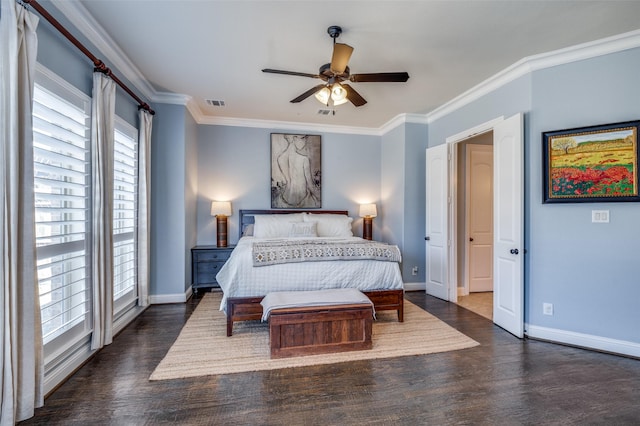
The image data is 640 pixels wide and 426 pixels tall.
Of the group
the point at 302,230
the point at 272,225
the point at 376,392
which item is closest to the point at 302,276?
the point at 376,392

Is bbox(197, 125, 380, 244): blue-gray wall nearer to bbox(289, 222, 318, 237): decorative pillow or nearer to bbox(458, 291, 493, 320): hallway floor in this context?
bbox(289, 222, 318, 237): decorative pillow

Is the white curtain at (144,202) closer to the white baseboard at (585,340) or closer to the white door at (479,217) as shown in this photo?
the white baseboard at (585,340)

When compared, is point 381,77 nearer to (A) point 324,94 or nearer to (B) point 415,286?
(A) point 324,94

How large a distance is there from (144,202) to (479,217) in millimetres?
4954

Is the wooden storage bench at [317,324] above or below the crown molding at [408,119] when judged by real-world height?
below

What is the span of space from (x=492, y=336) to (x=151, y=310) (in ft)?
13.5

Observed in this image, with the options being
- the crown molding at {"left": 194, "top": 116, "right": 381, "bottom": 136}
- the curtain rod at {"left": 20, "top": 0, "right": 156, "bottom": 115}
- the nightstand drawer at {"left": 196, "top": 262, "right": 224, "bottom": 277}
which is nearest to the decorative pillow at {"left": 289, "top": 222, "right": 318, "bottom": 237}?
the nightstand drawer at {"left": 196, "top": 262, "right": 224, "bottom": 277}

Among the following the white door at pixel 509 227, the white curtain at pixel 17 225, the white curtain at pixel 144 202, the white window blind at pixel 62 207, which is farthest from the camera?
the white curtain at pixel 144 202

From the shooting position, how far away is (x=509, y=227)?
3301 mm

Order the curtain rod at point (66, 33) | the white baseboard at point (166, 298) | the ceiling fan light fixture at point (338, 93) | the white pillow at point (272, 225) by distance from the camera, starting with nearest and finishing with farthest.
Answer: the curtain rod at point (66, 33) < the ceiling fan light fixture at point (338, 93) < the white baseboard at point (166, 298) < the white pillow at point (272, 225)

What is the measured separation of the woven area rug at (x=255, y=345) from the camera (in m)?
2.51

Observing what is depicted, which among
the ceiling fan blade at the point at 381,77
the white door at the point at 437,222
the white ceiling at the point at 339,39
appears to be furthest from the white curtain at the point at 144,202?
the white door at the point at 437,222

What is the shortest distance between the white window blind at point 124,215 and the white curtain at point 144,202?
0.05 m

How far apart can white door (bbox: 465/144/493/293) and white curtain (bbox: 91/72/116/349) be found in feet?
15.7
